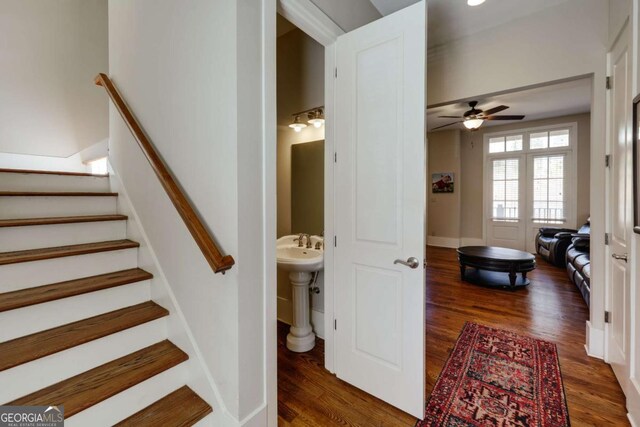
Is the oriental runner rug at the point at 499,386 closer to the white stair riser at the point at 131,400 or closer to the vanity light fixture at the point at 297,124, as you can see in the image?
the white stair riser at the point at 131,400

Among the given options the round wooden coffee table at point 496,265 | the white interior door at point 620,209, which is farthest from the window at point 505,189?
the white interior door at point 620,209

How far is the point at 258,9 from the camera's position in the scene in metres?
1.36

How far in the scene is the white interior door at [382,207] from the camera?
1615 mm

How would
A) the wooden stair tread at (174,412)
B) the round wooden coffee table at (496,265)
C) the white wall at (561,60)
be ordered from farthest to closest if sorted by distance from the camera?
the round wooden coffee table at (496,265) → the white wall at (561,60) → the wooden stair tread at (174,412)

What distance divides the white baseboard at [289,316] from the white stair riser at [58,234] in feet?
5.07

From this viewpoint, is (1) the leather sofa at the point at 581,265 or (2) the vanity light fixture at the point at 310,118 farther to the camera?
(1) the leather sofa at the point at 581,265

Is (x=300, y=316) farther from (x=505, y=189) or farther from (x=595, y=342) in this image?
(x=505, y=189)

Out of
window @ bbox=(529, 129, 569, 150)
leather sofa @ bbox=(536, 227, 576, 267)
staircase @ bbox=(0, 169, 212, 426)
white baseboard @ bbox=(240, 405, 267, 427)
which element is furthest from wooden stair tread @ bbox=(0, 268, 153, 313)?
window @ bbox=(529, 129, 569, 150)

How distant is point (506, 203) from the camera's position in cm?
652

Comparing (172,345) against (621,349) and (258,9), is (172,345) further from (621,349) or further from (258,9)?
(621,349)

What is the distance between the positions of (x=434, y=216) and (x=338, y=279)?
19.8 ft

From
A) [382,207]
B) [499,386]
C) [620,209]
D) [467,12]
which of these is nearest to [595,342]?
[499,386]

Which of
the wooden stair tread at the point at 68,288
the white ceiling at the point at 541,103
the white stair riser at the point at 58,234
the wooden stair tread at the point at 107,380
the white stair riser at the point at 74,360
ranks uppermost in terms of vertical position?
the white ceiling at the point at 541,103

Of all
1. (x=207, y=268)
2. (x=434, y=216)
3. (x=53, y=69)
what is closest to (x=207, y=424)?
(x=207, y=268)
